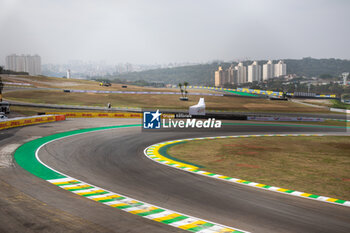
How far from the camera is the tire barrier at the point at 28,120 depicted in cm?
3285

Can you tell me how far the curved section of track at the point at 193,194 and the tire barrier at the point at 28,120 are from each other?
13043 mm

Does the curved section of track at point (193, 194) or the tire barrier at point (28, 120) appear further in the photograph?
the tire barrier at point (28, 120)

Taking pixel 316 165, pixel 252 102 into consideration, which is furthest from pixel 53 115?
A: pixel 252 102

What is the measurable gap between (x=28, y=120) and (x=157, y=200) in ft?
97.1

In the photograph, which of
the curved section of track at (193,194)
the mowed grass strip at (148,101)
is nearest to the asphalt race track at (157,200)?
the curved section of track at (193,194)

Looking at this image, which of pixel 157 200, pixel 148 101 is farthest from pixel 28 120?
pixel 148 101

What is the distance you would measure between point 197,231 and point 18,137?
2317cm

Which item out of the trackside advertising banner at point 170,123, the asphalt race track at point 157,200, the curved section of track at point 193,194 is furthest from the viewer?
the trackside advertising banner at point 170,123

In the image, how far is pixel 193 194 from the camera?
12.8 meters

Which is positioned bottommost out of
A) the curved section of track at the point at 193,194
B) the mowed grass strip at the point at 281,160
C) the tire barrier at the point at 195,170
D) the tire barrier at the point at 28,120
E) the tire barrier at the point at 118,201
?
the mowed grass strip at the point at 281,160

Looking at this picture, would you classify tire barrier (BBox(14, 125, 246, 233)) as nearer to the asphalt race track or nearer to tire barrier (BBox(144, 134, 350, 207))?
the asphalt race track

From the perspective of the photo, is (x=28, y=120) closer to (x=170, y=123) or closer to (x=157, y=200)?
(x=170, y=123)

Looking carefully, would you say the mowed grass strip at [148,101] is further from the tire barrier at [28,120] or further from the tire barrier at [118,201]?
the tire barrier at [118,201]

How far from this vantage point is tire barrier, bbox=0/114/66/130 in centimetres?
3285
